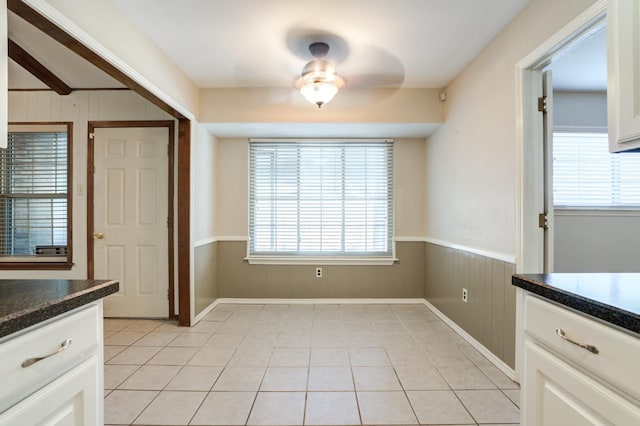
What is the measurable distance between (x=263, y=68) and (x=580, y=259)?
145 inches

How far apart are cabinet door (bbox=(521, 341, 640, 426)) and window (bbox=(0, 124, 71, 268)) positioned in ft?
Answer: 13.5

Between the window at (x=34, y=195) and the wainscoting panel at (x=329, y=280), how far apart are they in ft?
5.64

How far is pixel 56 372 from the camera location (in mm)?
882

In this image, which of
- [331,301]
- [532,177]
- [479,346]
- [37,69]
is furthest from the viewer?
[331,301]

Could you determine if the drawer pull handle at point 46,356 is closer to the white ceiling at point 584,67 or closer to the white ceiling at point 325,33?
the white ceiling at point 325,33

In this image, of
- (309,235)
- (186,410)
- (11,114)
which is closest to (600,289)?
(186,410)

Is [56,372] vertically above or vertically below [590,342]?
below

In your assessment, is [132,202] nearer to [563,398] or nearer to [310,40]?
[310,40]

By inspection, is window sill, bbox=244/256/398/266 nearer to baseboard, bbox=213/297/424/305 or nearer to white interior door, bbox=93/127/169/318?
baseboard, bbox=213/297/424/305

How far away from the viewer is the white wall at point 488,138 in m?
1.89

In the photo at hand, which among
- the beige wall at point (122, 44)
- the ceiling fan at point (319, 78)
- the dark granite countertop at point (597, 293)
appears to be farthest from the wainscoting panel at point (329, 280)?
the dark granite countertop at point (597, 293)

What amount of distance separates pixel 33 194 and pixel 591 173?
596 centimetres

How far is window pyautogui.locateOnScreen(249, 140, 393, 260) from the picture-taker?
12.6 ft

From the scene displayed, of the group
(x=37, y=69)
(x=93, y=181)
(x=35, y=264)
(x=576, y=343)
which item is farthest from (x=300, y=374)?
(x=37, y=69)
